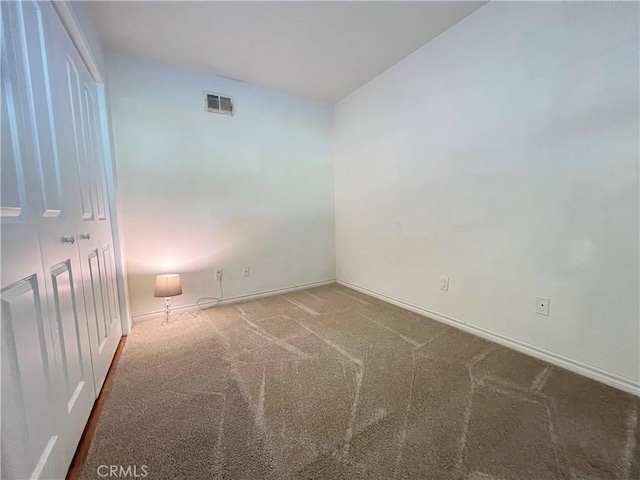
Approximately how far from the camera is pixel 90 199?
151cm

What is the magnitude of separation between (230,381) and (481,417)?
130cm

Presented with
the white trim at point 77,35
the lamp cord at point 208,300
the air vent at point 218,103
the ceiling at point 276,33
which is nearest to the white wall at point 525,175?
the ceiling at point 276,33

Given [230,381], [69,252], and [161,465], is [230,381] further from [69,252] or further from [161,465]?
[69,252]

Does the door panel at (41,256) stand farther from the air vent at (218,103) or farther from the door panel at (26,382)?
the air vent at (218,103)

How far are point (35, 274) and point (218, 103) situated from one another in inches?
93.8

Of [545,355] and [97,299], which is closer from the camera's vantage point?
[97,299]

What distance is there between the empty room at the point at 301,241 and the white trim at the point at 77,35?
0.01 m

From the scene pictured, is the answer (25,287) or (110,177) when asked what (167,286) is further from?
(25,287)

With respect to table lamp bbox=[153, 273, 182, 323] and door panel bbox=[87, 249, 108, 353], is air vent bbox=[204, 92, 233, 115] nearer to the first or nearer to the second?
table lamp bbox=[153, 273, 182, 323]

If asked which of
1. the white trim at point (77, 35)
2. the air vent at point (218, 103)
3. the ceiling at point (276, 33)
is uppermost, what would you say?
the ceiling at point (276, 33)

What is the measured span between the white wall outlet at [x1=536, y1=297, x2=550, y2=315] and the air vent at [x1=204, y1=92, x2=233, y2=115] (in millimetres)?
3088

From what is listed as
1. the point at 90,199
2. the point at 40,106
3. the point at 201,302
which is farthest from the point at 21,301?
the point at 201,302
